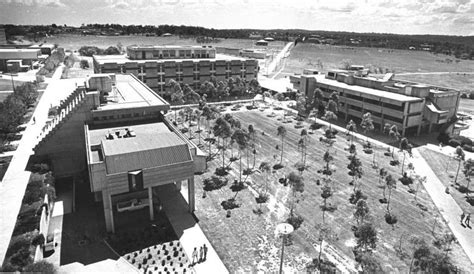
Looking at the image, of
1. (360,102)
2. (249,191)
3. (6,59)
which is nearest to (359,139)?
(360,102)

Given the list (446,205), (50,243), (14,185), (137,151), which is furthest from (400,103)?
(14,185)

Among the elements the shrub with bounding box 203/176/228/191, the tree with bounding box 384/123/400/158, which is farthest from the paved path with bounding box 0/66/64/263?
the tree with bounding box 384/123/400/158

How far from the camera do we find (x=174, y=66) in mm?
108000

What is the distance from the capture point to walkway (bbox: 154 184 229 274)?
34.4 meters

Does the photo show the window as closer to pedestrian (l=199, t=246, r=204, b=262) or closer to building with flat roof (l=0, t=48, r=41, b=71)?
pedestrian (l=199, t=246, r=204, b=262)

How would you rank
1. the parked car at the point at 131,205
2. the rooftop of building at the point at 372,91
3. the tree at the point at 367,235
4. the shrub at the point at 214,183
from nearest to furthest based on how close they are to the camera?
the tree at the point at 367,235 → the parked car at the point at 131,205 → the shrub at the point at 214,183 → the rooftop of building at the point at 372,91

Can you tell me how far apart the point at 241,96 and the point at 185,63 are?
2157cm

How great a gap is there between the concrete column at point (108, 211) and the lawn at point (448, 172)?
46.9m

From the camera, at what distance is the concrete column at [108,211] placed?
38.5 metres

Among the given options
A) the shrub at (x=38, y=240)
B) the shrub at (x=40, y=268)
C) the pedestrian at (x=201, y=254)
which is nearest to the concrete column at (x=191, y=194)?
the pedestrian at (x=201, y=254)

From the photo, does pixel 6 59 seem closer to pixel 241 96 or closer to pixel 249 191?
pixel 241 96

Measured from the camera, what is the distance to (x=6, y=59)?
478 feet

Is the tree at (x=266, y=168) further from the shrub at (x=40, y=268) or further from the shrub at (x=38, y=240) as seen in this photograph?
the shrub at (x=40, y=268)

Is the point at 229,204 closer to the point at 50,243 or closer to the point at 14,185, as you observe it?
the point at 50,243
